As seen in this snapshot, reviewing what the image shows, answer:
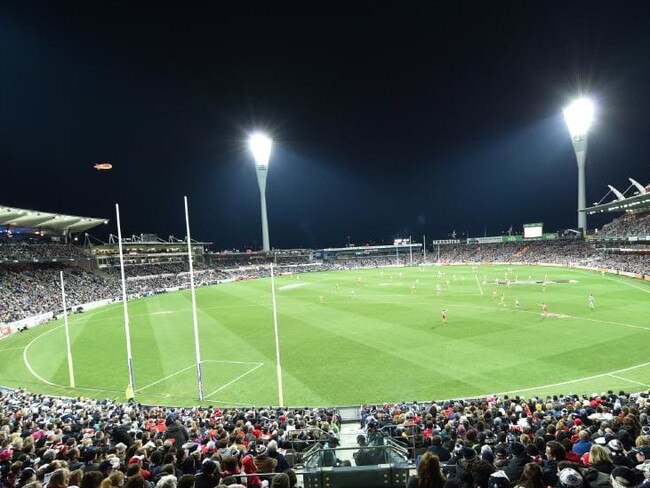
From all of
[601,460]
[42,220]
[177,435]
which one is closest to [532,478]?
[601,460]

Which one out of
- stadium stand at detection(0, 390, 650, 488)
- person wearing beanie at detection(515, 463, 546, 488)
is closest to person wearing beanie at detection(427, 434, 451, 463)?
stadium stand at detection(0, 390, 650, 488)

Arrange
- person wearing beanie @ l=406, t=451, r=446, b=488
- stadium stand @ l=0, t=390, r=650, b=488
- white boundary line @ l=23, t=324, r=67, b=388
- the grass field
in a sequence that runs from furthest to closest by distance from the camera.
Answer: white boundary line @ l=23, t=324, r=67, b=388
the grass field
stadium stand @ l=0, t=390, r=650, b=488
person wearing beanie @ l=406, t=451, r=446, b=488

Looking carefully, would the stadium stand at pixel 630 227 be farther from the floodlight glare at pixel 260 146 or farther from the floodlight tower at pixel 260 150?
the floodlight tower at pixel 260 150

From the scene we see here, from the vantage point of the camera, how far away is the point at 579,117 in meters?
98.6

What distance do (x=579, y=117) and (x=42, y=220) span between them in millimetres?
116998

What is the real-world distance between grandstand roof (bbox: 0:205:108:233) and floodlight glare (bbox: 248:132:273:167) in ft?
179

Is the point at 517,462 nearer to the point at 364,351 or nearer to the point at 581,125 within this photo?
the point at 364,351

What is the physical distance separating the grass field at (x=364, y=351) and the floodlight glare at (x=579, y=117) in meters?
61.7

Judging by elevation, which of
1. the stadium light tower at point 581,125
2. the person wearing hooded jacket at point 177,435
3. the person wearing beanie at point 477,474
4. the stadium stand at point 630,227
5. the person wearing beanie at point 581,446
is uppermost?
the stadium light tower at point 581,125

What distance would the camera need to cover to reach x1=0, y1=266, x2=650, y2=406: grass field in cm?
2141

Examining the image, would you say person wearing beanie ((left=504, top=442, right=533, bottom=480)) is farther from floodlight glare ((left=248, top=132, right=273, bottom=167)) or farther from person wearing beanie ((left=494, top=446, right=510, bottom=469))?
floodlight glare ((left=248, top=132, right=273, bottom=167))

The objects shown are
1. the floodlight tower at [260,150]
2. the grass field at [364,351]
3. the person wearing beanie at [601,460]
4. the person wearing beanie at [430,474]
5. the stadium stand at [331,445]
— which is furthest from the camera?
the floodlight tower at [260,150]

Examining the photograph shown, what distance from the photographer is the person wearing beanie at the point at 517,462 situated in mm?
6371

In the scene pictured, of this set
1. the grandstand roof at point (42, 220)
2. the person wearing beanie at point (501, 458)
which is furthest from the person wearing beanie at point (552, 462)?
the grandstand roof at point (42, 220)
